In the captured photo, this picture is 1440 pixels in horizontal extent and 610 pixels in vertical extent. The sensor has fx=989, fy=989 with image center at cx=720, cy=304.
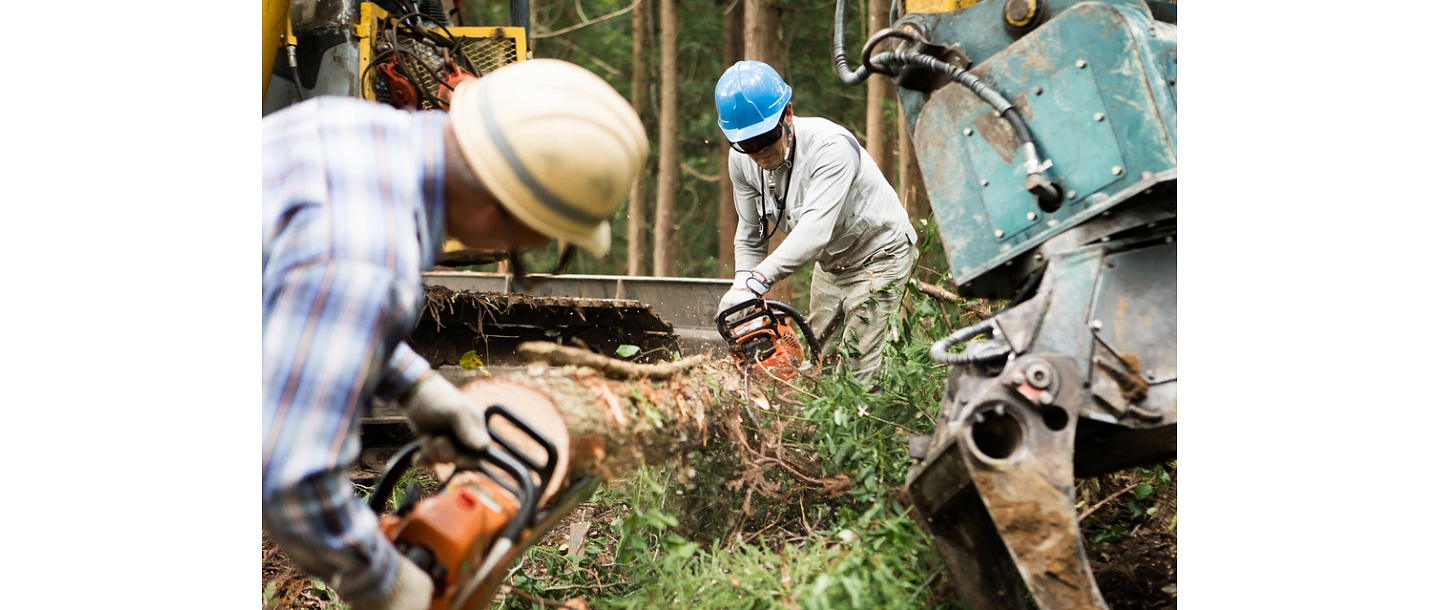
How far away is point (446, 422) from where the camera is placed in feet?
6.91

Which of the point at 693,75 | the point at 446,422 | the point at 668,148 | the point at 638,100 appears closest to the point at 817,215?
the point at 446,422

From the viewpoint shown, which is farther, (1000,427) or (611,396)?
(611,396)

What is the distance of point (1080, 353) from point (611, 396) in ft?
3.80

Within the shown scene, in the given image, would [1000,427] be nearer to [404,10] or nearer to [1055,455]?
[1055,455]

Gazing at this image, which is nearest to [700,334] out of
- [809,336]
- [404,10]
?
[809,336]

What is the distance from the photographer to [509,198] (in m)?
1.79

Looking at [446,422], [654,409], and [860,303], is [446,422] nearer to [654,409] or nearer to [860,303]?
[654,409]

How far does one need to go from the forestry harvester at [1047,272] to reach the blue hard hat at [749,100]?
147 centimetres

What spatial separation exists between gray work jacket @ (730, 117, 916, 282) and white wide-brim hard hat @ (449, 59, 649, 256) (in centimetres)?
216

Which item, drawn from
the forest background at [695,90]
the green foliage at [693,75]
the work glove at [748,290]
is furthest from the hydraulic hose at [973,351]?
the green foliage at [693,75]

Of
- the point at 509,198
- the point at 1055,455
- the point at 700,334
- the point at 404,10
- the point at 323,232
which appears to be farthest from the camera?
the point at 700,334

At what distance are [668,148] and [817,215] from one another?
22.2 feet

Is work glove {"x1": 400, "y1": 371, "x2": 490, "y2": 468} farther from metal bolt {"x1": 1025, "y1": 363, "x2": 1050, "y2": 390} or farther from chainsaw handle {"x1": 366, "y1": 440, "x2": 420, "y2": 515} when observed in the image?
metal bolt {"x1": 1025, "y1": 363, "x2": 1050, "y2": 390}

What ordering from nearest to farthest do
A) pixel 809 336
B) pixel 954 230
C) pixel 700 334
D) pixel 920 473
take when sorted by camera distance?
pixel 920 473 < pixel 954 230 < pixel 809 336 < pixel 700 334
